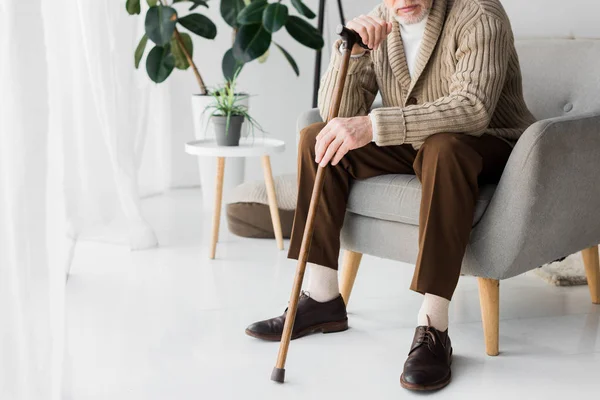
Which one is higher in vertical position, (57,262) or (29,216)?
(29,216)

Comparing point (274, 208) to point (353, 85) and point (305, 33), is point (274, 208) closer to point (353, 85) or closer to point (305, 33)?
point (305, 33)

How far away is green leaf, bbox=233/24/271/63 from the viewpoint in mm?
3199

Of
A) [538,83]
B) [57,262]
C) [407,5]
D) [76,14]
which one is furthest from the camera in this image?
[76,14]

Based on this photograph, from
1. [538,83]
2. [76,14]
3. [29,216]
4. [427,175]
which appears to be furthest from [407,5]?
[76,14]

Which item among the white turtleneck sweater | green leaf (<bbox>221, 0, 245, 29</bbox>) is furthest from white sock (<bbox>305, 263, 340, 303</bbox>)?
green leaf (<bbox>221, 0, 245, 29</bbox>)

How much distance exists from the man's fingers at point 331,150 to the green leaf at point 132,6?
5.20 feet

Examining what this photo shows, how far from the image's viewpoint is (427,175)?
192 centimetres

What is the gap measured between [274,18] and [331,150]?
130cm

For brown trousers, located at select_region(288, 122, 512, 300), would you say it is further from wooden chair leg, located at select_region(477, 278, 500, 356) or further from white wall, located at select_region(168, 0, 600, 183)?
white wall, located at select_region(168, 0, 600, 183)

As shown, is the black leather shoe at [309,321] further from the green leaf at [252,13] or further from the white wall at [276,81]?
the white wall at [276,81]

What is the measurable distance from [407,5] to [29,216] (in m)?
1.16

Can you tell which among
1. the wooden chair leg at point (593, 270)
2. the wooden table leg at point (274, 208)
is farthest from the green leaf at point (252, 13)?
the wooden chair leg at point (593, 270)

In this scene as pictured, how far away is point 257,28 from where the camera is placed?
322cm

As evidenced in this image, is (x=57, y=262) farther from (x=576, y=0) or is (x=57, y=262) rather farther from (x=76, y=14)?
(x=576, y=0)
